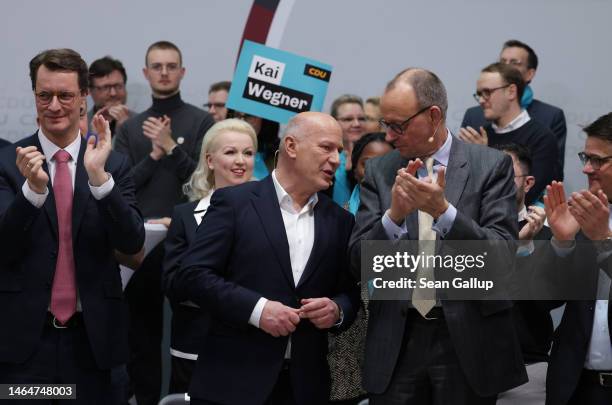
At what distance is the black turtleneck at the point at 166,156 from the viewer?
6.01 m

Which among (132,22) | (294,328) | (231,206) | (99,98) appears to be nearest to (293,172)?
(231,206)

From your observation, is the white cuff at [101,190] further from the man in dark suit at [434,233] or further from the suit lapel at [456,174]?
the suit lapel at [456,174]

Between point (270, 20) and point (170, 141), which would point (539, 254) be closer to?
point (170, 141)

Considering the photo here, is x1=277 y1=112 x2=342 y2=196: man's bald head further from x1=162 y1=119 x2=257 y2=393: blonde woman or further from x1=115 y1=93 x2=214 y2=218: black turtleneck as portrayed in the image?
x1=115 y1=93 x2=214 y2=218: black turtleneck

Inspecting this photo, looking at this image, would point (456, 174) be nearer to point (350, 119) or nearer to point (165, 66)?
point (350, 119)

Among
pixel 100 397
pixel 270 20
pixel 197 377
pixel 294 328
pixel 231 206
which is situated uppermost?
pixel 270 20

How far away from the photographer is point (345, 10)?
7.22 metres

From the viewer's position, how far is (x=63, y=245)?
3924 mm

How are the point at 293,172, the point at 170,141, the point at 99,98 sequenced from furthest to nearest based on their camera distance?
the point at 99,98 < the point at 170,141 < the point at 293,172

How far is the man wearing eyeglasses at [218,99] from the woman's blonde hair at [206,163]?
1.68 m

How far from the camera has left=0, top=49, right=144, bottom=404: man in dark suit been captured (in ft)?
12.5

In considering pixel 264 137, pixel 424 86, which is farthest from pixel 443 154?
pixel 264 137

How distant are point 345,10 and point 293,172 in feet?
11.9

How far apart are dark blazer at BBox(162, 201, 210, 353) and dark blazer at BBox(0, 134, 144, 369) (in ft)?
1.87
